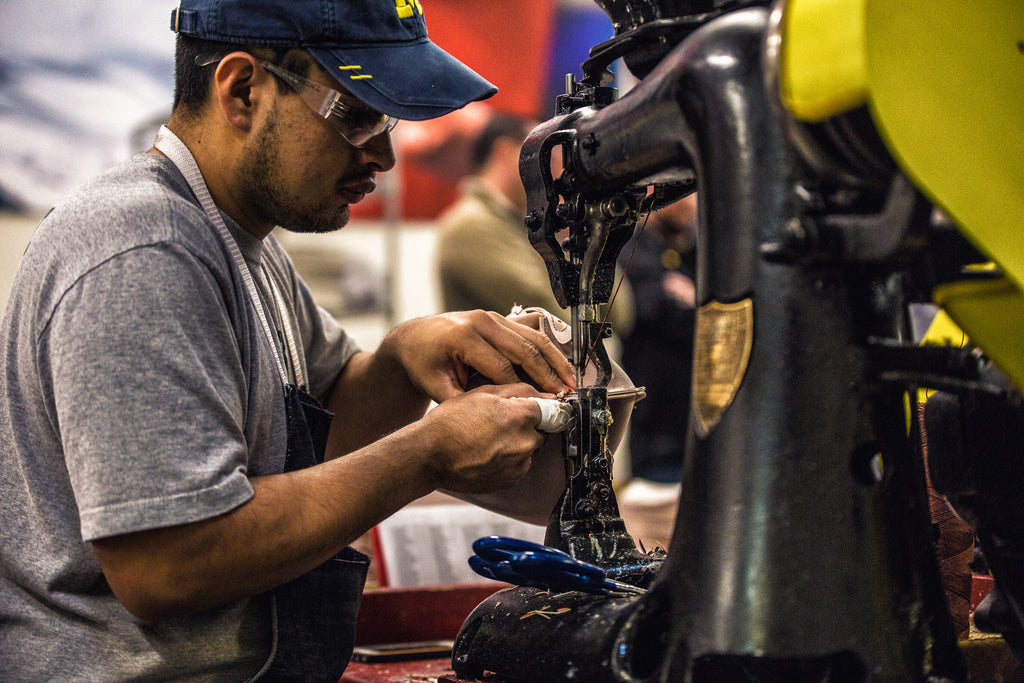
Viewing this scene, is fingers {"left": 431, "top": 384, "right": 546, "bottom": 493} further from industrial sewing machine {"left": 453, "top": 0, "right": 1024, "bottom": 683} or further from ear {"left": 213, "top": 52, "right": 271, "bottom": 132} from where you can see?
ear {"left": 213, "top": 52, "right": 271, "bottom": 132}

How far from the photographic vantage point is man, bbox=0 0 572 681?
0.89m

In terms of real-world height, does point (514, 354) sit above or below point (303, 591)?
above

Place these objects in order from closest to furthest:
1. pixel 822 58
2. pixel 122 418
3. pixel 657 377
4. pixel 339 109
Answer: pixel 822 58 → pixel 122 418 → pixel 339 109 → pixel 657 377

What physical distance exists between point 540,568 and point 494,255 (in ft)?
8.00

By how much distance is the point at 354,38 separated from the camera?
1.11m

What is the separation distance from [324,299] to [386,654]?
253 cm

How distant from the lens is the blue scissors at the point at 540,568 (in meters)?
0.84

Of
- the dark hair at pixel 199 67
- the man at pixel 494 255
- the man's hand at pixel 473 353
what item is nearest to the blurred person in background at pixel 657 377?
the man at pixel 494 255

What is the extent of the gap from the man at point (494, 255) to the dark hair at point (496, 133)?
2.4 inches

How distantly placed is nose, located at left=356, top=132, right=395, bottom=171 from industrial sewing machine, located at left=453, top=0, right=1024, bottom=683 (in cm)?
46

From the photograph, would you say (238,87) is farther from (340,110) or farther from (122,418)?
(122,418)

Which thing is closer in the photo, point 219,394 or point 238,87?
point 219,394

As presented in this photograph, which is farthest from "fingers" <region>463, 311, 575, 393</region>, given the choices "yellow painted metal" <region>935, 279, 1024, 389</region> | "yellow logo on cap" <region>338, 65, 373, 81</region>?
"yellow painted metal" <region>935, 279, 1024, 389</region>

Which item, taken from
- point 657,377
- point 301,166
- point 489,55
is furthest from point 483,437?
point 489,55
